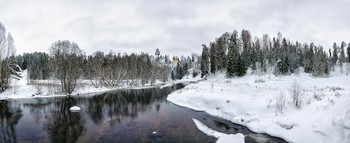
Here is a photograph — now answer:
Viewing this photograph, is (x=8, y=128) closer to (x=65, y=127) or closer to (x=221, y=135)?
(x=65, y=127)

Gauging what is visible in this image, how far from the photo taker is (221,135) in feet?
26.7

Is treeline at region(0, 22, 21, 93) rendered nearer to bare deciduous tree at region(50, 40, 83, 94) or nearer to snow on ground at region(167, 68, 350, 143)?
bare deciduous tree at region(50, 40, 83, 94)

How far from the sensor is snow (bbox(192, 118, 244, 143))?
7060mm

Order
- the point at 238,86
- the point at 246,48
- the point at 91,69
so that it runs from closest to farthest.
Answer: the point at 238,86 < the point at 91,69 < the point at 246,48

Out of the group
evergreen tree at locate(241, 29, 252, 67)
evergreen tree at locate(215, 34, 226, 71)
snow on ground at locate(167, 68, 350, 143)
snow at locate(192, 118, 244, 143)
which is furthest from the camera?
evergreen tree at locate(215, 34, 226, 71)

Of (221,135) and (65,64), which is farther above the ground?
(65,64)

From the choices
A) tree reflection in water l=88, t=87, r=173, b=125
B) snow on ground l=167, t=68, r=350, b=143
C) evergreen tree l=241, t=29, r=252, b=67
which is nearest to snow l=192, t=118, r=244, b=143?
snow on ground l=167, t=68, r=350, b=143

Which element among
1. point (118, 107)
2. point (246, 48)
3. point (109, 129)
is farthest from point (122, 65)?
point (246, 48)

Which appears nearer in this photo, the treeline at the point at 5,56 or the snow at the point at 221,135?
the snow at the point at 221,135

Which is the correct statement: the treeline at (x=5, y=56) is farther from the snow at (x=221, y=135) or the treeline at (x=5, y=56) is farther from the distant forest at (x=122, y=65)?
the snow at (x=221, y=135)

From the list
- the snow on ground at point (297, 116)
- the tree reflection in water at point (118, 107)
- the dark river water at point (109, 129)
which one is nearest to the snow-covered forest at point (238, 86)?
the snow on ground at point (297, 116)

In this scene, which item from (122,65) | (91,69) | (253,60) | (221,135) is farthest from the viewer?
(253,60)

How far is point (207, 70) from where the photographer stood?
→ 212ft

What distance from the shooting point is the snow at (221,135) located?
278 inches
